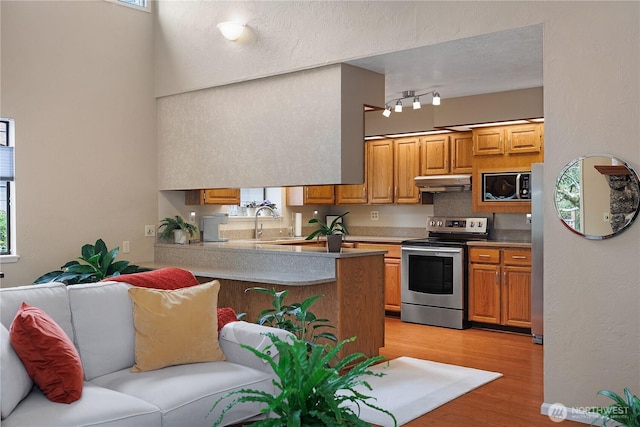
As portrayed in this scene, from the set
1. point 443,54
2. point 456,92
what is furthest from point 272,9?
point 456,92

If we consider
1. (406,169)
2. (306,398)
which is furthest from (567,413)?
(406,169)

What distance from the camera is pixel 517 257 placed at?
629 centimetres

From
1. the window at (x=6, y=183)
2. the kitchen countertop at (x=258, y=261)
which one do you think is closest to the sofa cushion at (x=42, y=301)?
the kitchen countertop at (x=258, y=261)

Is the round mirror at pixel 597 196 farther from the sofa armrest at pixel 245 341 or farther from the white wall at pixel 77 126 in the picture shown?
the white wall at pixel 77 126

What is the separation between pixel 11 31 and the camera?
5262mm

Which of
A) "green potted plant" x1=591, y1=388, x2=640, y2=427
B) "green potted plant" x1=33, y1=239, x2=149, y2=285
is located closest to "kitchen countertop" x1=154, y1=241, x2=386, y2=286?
"green potted plant" x1=33, y1=239, x2=149, y2=285

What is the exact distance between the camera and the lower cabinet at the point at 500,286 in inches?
246

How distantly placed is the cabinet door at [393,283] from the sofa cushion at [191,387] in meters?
4.06

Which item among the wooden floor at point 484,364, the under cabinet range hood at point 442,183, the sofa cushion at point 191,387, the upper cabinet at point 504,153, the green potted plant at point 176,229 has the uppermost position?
the upper cabinet at point 504,153

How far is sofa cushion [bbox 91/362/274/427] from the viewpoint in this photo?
2.84 m

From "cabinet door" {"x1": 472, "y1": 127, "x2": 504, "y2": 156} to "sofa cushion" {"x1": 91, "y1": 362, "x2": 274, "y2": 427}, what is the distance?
4.29 m

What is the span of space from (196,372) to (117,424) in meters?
0.60

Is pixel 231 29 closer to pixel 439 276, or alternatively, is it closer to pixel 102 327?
pixel 102 327

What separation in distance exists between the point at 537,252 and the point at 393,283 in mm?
1800
